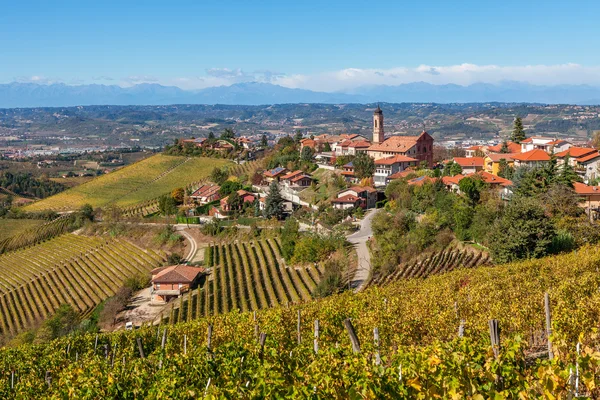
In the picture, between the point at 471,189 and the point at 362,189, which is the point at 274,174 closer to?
the point at 362,189

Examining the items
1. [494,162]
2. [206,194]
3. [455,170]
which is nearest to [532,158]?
[494,162]

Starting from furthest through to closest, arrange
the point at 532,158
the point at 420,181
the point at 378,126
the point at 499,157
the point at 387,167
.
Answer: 1. the point at 378,126
2. the point at 387,167
3. the point at 499,157
4. the point at 532,158
5. the point at 420,181

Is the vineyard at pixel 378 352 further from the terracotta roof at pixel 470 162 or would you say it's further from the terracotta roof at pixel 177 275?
the terracotta roof at pixel 470 162

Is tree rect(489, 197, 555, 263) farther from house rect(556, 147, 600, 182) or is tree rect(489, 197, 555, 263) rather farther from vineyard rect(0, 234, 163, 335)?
vineyard rect(0, 234, 163, 335)

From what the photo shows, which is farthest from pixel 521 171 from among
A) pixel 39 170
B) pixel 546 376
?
pixel 39 170

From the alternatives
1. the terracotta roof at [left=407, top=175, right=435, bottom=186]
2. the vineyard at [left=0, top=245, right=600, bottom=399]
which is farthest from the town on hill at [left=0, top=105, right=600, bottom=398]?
the terracotta roof at [left=407, top=175, right=435, bottom=186]

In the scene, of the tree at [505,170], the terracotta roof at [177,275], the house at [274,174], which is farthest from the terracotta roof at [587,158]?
the terracotta roof at [177,275]
